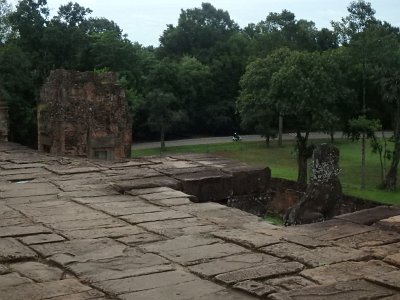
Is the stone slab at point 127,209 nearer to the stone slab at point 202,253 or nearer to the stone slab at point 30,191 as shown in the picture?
the stone slab at point 30,191

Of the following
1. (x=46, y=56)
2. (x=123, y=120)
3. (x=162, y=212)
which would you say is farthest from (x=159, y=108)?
(x=162, y=212)

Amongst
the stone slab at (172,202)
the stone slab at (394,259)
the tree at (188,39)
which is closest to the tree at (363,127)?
the stone slab at (172,202)

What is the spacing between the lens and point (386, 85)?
24.3 m

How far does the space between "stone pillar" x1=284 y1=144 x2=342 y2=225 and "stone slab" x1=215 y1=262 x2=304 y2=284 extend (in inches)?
118

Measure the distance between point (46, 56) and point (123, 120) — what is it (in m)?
16.8

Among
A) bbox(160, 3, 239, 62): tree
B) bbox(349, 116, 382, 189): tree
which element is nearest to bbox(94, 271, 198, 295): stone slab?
bbox(349, 116, 382, 189): tree

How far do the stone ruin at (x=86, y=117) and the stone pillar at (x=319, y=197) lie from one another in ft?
21.2

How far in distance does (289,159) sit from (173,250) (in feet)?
92.2

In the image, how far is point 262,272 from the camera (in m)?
4.34

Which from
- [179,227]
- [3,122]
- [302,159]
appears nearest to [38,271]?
[179,227]

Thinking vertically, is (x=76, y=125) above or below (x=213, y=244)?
above

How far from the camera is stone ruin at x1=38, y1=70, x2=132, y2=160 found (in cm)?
1342

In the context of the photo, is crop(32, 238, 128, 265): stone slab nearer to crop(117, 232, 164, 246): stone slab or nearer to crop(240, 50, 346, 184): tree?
crop(117, 232, 164, 246): stone slab

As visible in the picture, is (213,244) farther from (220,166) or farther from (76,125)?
(76,125)
